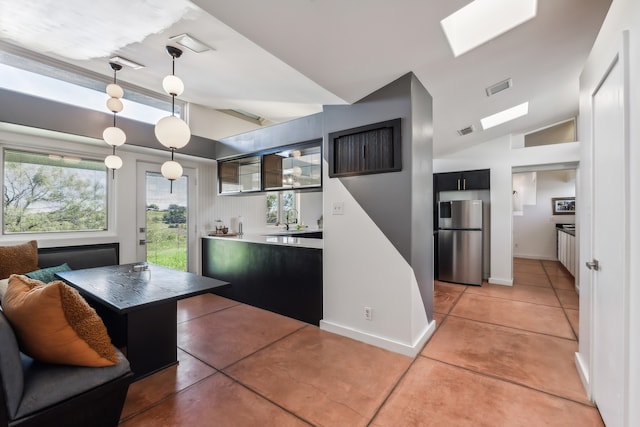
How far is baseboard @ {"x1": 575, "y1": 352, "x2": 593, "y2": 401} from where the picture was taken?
1919 millimetres

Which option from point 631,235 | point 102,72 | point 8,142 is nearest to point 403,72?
point 631,235

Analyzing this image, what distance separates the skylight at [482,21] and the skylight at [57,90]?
13.2 feet

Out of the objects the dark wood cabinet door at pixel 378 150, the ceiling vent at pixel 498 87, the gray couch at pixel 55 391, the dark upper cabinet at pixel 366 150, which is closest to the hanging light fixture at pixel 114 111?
the gray couch at pixel 55 391

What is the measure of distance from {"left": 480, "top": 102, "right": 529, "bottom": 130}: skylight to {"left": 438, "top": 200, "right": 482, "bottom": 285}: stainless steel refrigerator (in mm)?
1290

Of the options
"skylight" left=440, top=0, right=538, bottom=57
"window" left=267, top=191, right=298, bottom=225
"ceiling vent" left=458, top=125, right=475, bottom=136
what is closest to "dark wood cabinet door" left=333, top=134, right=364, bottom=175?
"skylight" left=440, top=0, right=538, bottom=57

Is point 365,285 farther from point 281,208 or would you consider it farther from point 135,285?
point 281,208

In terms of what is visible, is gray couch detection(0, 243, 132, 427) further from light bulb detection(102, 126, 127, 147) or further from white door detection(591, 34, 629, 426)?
white door detection(591, 34, 629, 426)

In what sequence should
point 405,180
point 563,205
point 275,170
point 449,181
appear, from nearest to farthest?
1. point 405,180
2. point 275,170
3. point 449,181
4. point 563,205

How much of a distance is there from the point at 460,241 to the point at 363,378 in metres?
3.56

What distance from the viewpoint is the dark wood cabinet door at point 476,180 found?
16.1ft

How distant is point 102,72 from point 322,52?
118 inches

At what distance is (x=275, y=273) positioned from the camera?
357cm

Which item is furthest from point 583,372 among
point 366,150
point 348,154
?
point 348,154

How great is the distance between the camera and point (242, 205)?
536 centimetres
